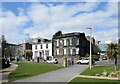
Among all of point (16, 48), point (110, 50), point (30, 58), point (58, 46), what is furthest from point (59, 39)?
point (110, 50)

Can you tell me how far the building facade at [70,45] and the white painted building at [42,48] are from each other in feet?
18.0

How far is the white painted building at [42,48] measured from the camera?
101438mm

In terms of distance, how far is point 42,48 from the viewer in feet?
346

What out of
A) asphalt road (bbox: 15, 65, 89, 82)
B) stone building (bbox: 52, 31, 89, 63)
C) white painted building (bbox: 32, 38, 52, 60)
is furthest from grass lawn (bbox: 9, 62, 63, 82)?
white painted building (bbox: 32, 38, 52, 60)

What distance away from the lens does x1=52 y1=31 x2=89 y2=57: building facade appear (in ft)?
291

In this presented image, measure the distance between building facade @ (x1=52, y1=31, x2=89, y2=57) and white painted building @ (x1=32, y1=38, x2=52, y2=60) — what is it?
18.0 feet

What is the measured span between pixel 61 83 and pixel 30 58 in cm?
8634

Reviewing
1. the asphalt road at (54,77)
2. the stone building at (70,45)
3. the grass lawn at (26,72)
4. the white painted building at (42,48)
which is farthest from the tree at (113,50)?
the white painted building at (42,48)

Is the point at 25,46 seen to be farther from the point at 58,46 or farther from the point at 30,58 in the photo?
the point at 58,46

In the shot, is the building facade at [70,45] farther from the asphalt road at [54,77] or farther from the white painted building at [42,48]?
the asphalt road at [54,77]

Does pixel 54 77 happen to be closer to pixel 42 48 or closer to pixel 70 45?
pixel 70 45

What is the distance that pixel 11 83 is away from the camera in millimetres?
23938

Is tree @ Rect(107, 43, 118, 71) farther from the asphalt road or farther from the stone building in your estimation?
the stone building

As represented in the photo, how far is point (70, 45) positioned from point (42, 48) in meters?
19.0
